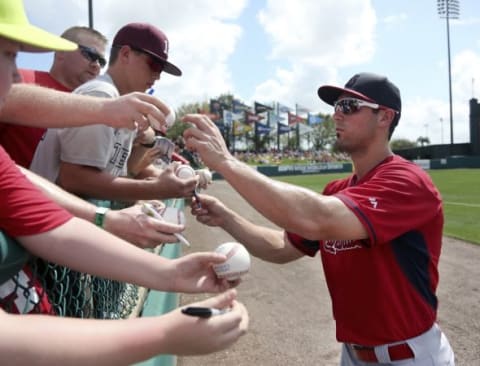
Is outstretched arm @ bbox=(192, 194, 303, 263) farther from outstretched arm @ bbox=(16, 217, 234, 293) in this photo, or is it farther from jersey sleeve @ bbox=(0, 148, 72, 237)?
jersey sleeve @ bbox=(0, 148, 72, 237)

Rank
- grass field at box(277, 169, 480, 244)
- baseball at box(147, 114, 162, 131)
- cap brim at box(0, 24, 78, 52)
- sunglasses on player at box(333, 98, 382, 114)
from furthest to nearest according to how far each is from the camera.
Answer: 1. grass field at box(277, 169, 480, 244)
2. sunglasses on player at box(333, 98, 382, 114)
3. baseball at box(147, 114, 162, 131)
4. cap brim at box(0, 24, 78, 52)

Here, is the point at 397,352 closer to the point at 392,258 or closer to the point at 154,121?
the point at 392,258

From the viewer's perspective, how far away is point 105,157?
102 inches

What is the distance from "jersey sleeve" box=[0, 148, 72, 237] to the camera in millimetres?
1207

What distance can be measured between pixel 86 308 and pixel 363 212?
1.53 metres

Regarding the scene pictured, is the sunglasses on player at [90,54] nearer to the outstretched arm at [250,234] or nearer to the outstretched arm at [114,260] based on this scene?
the outstretched arm at [250,234]

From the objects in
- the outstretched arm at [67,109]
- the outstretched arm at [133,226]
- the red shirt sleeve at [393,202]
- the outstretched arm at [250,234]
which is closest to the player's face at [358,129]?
the red shirt sleeve at [393,202]

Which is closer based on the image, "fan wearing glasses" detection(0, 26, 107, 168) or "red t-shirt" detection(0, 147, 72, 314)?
"red t-shirt" detection(0, 147, 72, 314)

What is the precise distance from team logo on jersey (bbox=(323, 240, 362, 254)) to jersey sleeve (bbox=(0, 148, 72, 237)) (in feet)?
6.39

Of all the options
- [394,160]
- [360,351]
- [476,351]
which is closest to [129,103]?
[394,160]

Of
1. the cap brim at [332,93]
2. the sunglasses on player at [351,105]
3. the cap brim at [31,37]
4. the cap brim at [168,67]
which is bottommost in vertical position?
the sunglasses on player at [351,105]

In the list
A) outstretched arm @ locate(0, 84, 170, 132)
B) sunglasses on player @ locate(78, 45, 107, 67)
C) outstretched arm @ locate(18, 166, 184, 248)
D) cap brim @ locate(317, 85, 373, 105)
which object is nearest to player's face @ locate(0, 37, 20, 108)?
outstretched arm @ locate(18, 166, 184, 248)

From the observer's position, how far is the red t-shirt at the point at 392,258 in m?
2.62

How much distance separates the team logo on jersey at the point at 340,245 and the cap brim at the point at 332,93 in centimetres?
97
